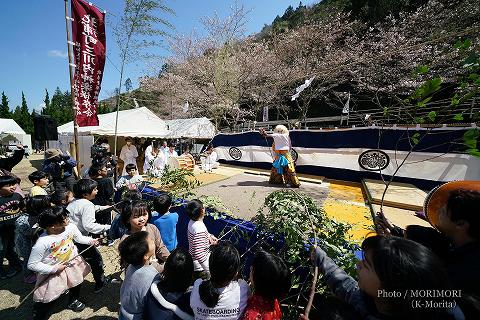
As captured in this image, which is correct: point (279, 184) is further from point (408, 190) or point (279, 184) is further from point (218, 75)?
point (218, 75)

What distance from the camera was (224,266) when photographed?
1.52 metres

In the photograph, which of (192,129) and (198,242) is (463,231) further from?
(192,129)

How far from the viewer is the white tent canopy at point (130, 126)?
32.5ft

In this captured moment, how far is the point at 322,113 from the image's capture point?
2034 cm

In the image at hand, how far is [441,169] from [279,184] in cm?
406

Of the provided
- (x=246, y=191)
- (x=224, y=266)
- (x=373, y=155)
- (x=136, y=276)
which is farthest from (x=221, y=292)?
(x=373, y=155)

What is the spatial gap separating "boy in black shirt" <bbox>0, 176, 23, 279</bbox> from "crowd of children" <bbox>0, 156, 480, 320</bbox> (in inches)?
0.5

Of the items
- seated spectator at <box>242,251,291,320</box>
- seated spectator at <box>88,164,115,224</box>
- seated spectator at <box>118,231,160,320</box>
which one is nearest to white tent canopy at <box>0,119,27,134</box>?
seated spectator at <box>88,164,115,224</box>

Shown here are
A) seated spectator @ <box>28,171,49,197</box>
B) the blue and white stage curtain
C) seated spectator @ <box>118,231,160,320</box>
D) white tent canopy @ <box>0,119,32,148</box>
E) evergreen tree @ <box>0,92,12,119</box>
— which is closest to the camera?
seated spectator @ <box>118,231,160,320</box>

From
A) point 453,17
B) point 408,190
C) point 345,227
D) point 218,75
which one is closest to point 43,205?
point 345,227

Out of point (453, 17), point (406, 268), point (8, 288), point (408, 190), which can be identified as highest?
A: point (453, 17)

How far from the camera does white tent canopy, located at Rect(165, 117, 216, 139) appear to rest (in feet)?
46.0

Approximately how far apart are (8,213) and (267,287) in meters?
3.77

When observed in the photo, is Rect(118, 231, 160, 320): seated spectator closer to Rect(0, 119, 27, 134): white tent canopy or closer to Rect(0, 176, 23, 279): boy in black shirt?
Rect(0, 176, 23, 279): boy in black shirt
